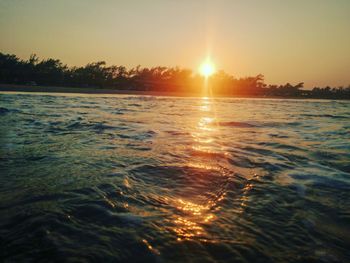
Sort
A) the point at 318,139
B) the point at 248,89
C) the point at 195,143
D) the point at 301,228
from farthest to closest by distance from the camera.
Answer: the point at 248,89
the point at 318,139
the point at 195,143
the point at 301,228

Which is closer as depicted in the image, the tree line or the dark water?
the dark water

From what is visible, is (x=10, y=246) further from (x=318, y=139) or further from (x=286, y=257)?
(x=318, y=139)

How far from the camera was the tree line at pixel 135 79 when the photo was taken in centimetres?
3750

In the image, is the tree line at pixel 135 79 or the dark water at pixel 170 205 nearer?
the dark water at pixel 170 205

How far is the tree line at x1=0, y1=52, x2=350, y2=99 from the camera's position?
37500 mm

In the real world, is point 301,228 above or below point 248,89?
below

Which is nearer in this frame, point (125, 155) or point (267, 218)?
point (267, 218)

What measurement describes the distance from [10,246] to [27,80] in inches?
1686

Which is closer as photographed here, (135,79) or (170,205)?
(170,205)

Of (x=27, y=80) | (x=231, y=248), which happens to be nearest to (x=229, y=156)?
(x=231, y=248)

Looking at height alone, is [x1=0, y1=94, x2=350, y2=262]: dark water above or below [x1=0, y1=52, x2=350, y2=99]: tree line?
below

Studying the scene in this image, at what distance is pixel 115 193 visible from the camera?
2.57 meters

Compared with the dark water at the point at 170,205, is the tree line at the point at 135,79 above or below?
above

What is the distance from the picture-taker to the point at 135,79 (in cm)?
4922
